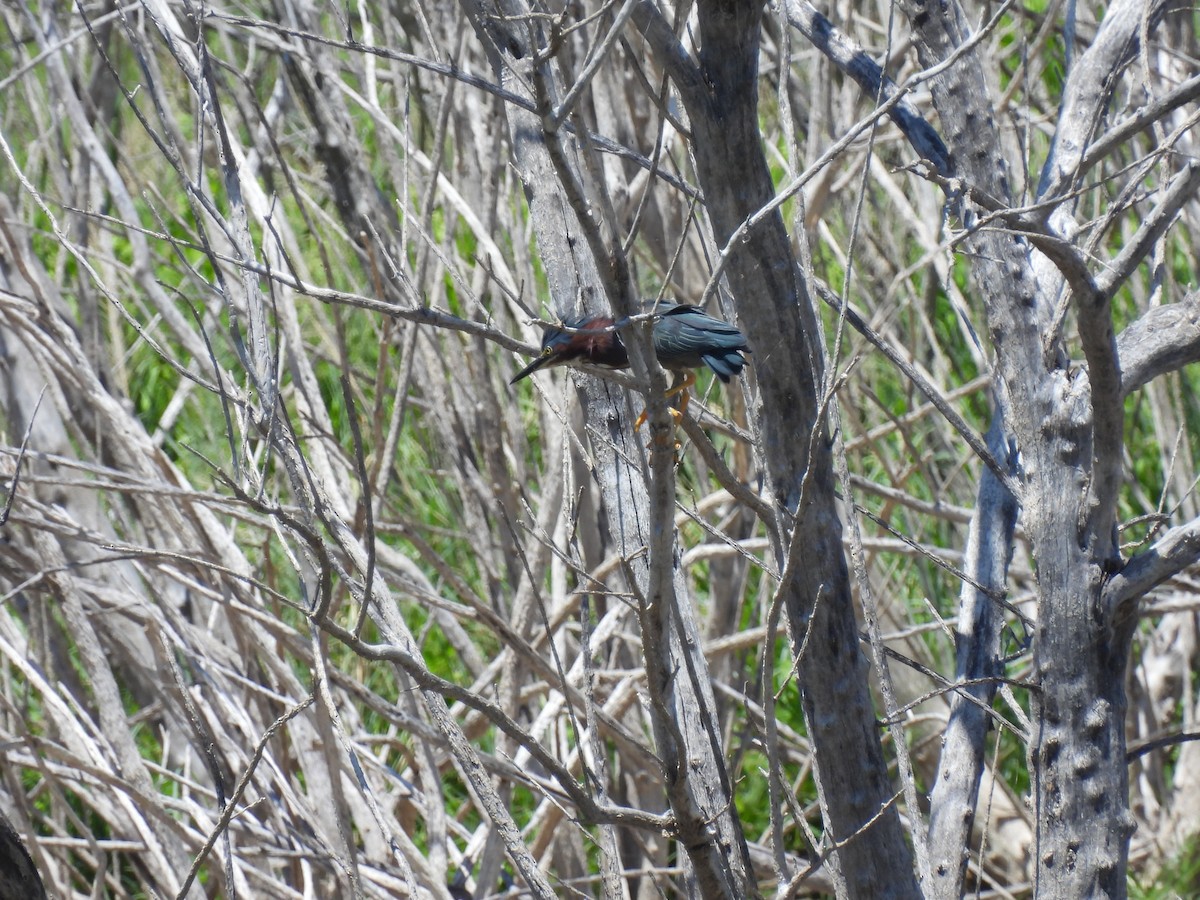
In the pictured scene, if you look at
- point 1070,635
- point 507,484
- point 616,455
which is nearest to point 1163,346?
point 1070,635

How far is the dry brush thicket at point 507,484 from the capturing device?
1.85 m

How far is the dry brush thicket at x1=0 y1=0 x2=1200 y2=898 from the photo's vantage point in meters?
1.85

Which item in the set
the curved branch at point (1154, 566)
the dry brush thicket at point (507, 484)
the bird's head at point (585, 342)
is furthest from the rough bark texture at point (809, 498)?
the curved branch at point (1154, 566)

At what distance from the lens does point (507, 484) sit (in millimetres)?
3496

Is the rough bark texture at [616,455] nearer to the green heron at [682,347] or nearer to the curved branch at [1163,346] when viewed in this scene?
the green heron at [682,347]

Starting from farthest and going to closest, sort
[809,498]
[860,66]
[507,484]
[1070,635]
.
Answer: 1. [507,484]
2. [860,66]
3. [1070,635]
4. [809,498]

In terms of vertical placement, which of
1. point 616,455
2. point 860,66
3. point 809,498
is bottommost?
point 809,498

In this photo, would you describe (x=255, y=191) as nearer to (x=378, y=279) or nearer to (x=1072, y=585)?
(x=378, y=279)

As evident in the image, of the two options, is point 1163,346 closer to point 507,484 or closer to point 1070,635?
point 1070,635

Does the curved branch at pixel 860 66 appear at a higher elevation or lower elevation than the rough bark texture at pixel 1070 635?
higher

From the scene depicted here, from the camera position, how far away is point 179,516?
3.06 metres

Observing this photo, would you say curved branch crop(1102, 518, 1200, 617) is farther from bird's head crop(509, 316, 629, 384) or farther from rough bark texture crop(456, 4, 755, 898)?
bird's head crop(509, 316, 629, 384)

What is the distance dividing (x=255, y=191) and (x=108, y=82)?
1714mm

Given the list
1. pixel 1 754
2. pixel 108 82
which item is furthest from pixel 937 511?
pixel 108 82
